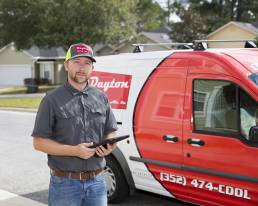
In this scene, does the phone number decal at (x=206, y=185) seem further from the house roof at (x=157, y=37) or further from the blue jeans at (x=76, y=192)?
the house roof at (x=157, y=37)

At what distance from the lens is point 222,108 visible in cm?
486

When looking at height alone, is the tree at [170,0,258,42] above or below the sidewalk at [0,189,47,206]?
above

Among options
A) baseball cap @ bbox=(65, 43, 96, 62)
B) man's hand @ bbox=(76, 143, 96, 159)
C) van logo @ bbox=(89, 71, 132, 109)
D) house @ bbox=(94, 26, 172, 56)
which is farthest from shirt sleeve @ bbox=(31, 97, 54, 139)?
house @ bbox=(94, 26, 172, 56)

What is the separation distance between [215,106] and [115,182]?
5.97ft

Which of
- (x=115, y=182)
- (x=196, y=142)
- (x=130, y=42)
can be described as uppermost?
(x=130, y=42)

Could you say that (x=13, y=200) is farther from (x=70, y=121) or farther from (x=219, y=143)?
(x=70, y=121)

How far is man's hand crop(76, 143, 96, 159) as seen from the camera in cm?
327

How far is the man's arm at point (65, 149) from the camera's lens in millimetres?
3275

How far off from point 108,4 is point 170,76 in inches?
1351

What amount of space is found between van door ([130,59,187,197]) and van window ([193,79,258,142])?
211 mm

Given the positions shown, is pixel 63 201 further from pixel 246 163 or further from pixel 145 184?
pixel 145 184

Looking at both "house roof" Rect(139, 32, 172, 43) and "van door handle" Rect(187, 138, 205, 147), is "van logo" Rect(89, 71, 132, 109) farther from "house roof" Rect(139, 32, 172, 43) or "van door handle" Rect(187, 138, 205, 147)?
"house roof" Rect(139, 32, 172, 43)

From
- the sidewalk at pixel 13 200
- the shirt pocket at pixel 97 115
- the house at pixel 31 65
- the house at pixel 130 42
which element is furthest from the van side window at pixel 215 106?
the house at pixel 31 65

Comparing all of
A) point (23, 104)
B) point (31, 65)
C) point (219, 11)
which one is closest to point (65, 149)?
point (23, 104)
